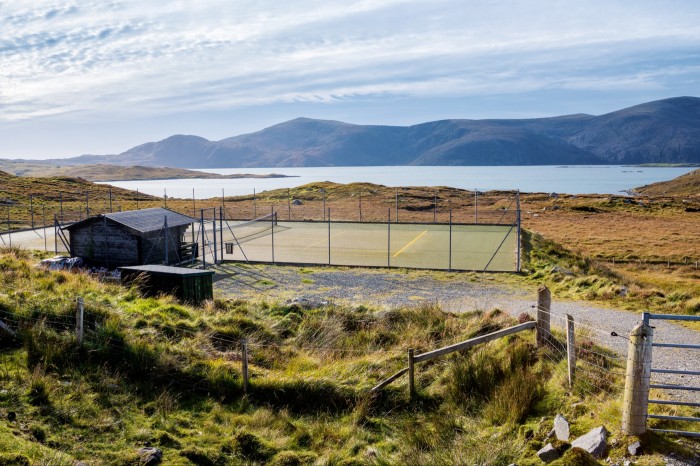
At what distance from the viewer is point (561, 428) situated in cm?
784

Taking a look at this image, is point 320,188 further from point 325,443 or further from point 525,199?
point 325,443

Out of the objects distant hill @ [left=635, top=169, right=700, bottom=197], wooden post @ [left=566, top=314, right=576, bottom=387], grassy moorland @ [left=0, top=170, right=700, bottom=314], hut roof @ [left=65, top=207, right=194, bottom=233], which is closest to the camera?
wooden post @ [left=566, top=314, right=576, bottom=387]

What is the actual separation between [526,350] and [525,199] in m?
87.0

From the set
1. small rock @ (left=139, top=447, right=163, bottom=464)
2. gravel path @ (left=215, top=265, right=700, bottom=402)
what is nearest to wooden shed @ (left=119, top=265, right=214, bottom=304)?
gravel path @ (left=215, top=265, right=700, bottom=402)

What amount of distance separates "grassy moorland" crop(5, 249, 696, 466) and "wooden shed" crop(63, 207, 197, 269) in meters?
12.1

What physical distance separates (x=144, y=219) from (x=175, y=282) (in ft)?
34.5

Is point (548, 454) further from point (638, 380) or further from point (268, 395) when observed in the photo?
point (268, 395)

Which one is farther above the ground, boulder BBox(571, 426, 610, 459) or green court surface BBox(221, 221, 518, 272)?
boulder BBox(571, 426, 610, 459)

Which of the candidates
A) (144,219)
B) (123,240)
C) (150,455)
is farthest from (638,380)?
(144,219)

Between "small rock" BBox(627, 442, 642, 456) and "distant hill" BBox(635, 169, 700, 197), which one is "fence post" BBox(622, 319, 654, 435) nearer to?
"small rock" BBox(627, 442, 642, 456)

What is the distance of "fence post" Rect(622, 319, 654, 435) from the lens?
6.76 meters

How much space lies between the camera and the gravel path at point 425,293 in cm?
1567

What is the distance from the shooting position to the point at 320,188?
98.6 m

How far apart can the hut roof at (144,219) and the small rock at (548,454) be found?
21.9m
